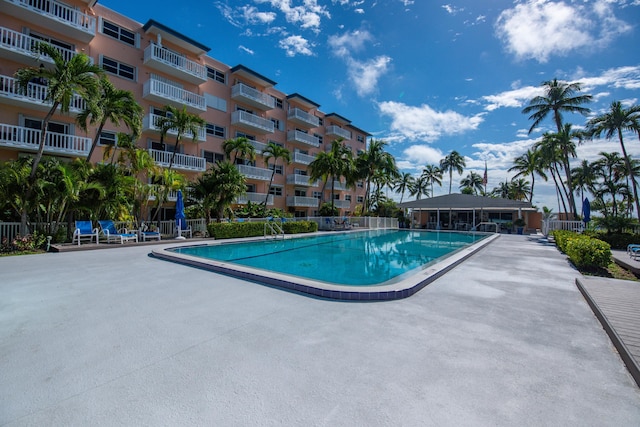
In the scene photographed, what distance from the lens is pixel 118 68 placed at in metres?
18.6

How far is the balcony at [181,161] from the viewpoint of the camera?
1902 cm

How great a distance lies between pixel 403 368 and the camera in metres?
3.04

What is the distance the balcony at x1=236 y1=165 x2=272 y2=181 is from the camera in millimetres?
24781

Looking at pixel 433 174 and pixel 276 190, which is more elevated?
pixel 433 174

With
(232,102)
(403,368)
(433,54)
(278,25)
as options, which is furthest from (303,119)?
(403,368)

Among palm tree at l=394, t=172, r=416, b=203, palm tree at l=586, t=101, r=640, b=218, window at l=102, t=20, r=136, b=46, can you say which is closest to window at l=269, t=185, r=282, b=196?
window at l=102, t=20, r=136, b=46

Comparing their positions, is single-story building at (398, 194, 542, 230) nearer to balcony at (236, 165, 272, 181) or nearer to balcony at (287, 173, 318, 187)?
balcony at (287, 173, 318, 187)

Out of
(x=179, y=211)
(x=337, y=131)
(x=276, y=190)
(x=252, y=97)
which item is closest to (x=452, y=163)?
(x=337, y=131)

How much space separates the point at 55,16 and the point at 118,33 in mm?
3816

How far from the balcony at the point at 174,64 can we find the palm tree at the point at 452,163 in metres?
43.8

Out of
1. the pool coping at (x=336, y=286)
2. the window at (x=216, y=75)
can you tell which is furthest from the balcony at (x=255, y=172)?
the pool coping at (x=336, y=286)

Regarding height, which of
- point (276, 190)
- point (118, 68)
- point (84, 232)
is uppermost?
point (118, 68)

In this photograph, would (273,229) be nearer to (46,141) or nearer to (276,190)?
(276,190)

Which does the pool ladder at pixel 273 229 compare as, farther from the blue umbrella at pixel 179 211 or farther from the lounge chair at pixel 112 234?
the lounge chair at pixel 112 234
